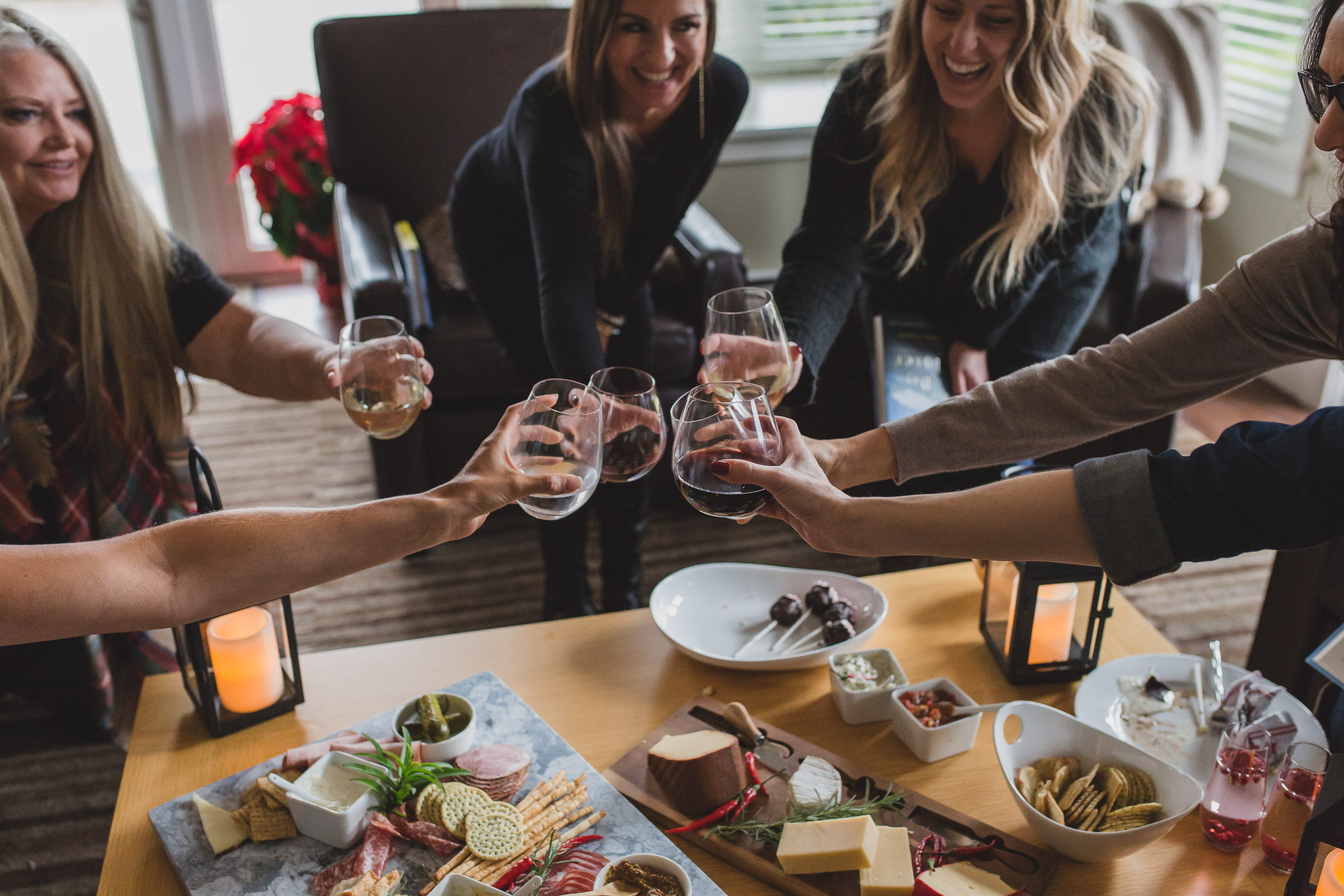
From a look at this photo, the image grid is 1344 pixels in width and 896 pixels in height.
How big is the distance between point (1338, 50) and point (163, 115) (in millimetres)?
4269

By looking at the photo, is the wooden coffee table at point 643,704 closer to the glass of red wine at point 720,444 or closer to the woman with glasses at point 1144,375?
the woman with glasses at point 1144,375

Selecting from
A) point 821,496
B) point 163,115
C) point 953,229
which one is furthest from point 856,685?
point 163,115

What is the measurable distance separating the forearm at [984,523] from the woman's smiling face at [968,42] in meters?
0.93

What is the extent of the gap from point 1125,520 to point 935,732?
0.38 metres

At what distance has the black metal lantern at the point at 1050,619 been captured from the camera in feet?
4.66

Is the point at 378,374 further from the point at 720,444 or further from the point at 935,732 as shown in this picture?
the point at 935,732

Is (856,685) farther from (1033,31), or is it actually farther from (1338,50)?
(1033,31)

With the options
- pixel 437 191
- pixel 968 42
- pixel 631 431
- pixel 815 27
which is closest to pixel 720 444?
pixel 631 431

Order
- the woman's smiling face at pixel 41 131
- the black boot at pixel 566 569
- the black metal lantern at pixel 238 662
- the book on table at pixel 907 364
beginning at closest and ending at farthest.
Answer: the black metal lantern at pixel 238 662
the woman's smiling face at pixel 41 131
the book on table at pixel 907 364
the black boot at pixel 566 569

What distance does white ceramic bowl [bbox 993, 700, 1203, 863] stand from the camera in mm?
1114

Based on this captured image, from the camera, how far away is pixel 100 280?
175cm

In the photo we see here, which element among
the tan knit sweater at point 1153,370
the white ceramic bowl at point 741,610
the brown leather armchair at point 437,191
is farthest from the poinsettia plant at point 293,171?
the tan knit sweater at point 1153,370

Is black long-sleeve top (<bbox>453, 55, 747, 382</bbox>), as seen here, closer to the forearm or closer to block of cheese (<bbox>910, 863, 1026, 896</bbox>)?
the forearm

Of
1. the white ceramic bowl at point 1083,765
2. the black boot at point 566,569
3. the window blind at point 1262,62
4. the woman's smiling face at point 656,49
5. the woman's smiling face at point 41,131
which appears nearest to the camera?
the white ceramic bowl at point 1083,765
